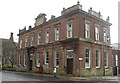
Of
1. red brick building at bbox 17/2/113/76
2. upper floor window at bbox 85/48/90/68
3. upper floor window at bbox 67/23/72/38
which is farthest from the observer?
upper floor window at bbox 67/23/72/38

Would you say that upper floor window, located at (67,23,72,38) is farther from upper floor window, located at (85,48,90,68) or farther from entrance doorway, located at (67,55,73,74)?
upper floor window, located at (85,48,90,68)

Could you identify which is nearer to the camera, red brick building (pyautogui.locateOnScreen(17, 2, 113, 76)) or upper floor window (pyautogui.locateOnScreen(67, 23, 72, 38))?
red brick building (pyautogui.locateOnScreen(17, 2, 113, 76))

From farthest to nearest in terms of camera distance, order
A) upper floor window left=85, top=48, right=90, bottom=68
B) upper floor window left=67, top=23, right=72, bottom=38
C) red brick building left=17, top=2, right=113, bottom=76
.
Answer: upper floor window left=67, top=23, right=72, bottom=38, upper floor window left=85, top=48, right=90, bottom=68, red brick building left=17, top=2, right=113, bottom=76

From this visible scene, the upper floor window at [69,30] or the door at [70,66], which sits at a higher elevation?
the upper floor window at [69,30]

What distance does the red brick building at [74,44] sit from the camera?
20.7 m

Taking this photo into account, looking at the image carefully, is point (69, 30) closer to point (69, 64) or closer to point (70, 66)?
point (69, 64)

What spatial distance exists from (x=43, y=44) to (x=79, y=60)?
9.33 meters

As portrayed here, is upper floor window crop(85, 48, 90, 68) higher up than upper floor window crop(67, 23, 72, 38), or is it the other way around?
upper floor window crop(67, 23, 72, 38)

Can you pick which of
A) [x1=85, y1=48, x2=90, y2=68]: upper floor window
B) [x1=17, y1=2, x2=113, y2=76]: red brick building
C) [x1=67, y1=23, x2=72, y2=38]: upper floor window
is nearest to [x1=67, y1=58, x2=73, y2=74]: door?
[x1=17, y1=2, x2=113, y2=76]: red brick building

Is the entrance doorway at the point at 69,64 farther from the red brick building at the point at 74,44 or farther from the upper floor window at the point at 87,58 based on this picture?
the upper floor window at the point at 87,58

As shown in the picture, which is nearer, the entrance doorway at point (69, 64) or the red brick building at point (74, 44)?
the red brick building at point (74, 44)

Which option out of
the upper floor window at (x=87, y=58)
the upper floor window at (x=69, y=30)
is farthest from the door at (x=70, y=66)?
the upper floor window at (x=69, y=30)

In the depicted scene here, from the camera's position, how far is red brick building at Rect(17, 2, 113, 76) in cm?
2069

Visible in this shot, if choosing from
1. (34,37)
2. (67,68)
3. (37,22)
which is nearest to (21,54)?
(34,37)
